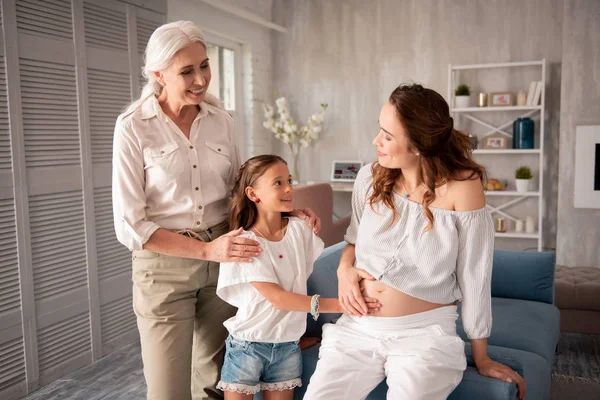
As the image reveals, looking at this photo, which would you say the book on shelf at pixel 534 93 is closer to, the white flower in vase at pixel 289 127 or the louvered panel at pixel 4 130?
the white flower in vase at pixel 289 127

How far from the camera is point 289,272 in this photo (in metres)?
1.77

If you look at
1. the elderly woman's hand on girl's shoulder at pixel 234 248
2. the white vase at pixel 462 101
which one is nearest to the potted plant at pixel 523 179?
the white vase at pixel 462 101

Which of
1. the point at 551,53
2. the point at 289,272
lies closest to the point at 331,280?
the point at 289,272

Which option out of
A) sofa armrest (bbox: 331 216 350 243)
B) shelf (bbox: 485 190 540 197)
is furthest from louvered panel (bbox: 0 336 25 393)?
shelf (bbox: 485 190 540 197)

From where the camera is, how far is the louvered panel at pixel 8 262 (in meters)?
2.77

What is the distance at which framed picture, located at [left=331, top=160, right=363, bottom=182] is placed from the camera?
230 inches

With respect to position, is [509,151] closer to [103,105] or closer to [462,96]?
[462,96]

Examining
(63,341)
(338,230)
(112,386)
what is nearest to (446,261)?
(112,386)

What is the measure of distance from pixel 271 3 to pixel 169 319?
16.2 feet

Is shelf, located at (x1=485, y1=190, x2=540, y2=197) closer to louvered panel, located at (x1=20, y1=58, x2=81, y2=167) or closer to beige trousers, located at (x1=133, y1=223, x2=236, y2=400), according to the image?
louvered panel, located at (x1=20, y1=58, x2=81, y2=167)

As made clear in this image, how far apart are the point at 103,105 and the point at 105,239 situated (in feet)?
2.63

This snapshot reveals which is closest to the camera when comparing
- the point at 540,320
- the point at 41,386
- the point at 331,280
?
the point at 331,280

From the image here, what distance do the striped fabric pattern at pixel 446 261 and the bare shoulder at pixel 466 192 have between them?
0.8 inches

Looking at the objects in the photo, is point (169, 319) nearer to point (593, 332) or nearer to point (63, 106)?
point (63, 106)
